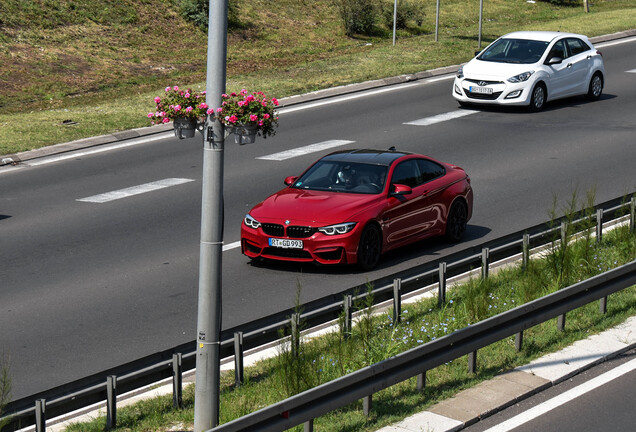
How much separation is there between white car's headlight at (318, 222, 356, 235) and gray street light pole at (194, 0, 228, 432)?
18.9ft

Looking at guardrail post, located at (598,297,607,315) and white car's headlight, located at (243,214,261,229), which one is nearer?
guardrail post, located at (598,297,607,315)

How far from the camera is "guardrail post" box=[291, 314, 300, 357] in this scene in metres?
9.16

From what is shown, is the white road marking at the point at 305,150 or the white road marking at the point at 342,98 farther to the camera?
the white road marking at the point at 342,98

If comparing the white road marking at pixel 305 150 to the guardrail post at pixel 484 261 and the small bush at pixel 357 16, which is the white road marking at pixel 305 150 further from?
the small bush at pixel 357 16

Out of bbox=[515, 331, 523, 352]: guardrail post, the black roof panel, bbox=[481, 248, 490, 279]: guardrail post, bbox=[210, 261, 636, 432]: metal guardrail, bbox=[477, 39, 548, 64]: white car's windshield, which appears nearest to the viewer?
bbox=[210, 261, 636, 432]: metal guardrail

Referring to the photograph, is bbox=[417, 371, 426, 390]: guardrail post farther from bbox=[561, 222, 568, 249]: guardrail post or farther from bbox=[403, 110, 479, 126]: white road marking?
bbox=[403, 110, 479, 126]: white road marking

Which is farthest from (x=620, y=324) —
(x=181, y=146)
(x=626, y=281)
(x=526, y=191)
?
(x=181, y=146)

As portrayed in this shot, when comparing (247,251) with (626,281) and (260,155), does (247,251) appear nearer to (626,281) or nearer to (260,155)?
(626,281)

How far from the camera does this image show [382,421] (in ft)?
27.3

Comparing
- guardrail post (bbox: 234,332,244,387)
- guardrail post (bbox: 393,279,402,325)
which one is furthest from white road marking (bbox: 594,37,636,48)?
guardrail post (bbox: 234,332,244,387)

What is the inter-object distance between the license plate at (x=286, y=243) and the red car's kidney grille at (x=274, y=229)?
76 millimetres

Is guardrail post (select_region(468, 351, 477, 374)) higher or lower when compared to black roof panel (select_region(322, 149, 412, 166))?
lower

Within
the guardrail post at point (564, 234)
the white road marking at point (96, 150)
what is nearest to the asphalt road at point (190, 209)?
the white road marking at point (96, 150)

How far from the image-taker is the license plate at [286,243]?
13.9 metres
